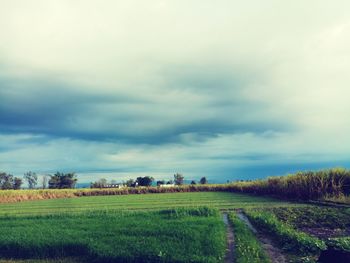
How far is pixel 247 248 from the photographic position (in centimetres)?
1384

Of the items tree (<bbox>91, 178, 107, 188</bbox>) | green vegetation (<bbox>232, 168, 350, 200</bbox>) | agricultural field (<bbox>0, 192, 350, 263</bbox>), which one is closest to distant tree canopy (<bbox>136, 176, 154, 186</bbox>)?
tree (<bbox>91, 178, 107, 188</bbox>)

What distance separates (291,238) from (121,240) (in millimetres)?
6795

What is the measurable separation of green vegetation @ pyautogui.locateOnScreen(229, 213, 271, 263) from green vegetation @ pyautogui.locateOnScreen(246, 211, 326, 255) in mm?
1027

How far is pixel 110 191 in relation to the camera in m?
71.6

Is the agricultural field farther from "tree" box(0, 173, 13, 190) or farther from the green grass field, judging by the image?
"tree" box(0, 173, 13, 190)

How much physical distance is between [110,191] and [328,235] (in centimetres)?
5844

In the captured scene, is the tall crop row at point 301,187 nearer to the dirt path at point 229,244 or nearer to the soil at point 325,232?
the soil at point 325,232

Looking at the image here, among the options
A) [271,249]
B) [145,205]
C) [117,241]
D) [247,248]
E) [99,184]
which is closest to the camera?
[247,248]

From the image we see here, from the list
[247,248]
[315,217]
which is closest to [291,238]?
[247,248]

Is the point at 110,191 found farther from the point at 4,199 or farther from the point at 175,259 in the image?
the point at 175,259

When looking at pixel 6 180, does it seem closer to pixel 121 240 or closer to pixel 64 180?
pixel 64 180

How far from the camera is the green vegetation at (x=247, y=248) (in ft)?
40.6

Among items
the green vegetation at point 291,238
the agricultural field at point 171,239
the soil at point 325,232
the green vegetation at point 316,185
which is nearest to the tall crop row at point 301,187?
the green vegetation at point 316,185

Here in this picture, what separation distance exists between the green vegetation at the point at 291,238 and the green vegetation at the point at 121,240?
2.31 metres
